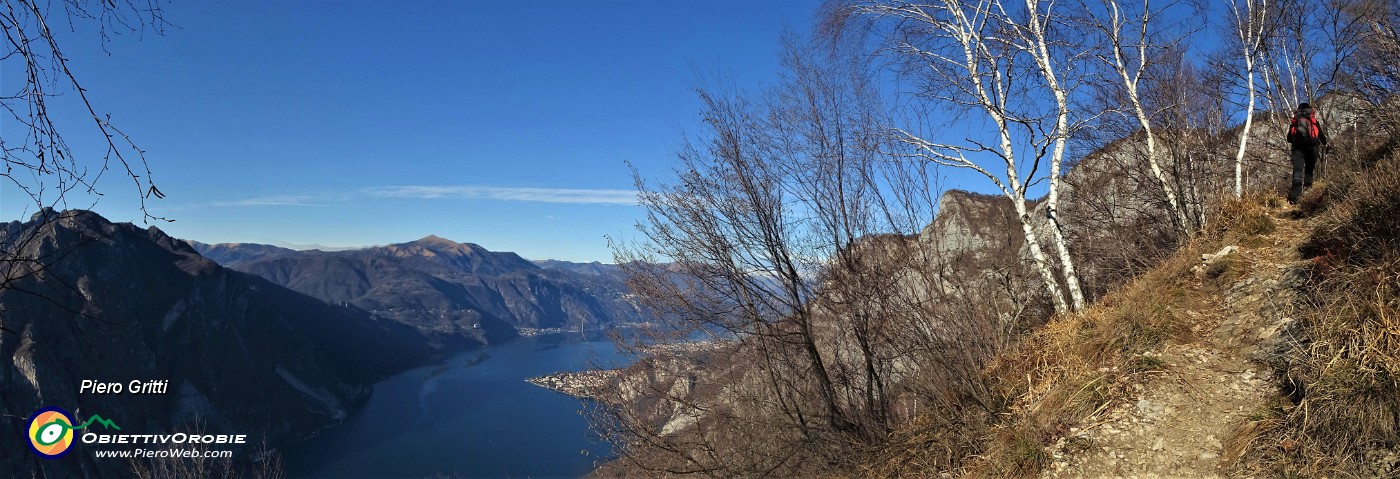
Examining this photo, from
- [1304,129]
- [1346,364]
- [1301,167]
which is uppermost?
[1304,129]

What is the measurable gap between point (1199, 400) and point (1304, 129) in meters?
6.59

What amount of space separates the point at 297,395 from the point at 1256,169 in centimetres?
14263

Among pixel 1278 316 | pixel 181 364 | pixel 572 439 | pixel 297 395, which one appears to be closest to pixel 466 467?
pixel 572 439

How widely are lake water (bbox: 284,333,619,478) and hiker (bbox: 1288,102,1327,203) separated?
5370 cm

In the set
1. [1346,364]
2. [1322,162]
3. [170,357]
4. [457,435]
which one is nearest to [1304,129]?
[1322,162]

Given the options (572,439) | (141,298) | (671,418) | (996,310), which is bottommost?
(572,439)

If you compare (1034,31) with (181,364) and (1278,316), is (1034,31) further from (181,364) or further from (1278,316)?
(181,364)

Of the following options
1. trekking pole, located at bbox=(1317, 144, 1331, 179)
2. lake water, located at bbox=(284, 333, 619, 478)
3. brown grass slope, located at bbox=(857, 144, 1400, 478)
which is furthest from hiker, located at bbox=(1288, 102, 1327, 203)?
lake water, located at bbox=(284, 333, 619, 478)

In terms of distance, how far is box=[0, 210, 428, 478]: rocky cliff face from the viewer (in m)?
80.6

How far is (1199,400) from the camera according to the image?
5.09 meters

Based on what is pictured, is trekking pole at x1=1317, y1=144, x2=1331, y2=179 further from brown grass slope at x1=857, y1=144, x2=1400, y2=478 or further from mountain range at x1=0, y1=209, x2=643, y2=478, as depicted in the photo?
mountain range at x1=0, y1=209, x2=643, y2=478

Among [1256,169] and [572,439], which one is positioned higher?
[1256,169]

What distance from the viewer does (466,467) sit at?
250ft

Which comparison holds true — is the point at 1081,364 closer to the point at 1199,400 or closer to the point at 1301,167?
the point at 1199,400
